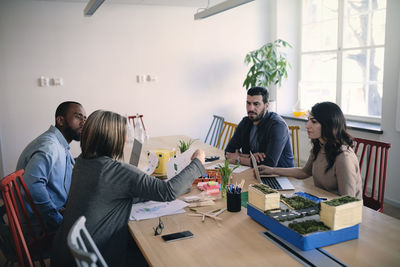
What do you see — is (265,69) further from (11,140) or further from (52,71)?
(11,140)

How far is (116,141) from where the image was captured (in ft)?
5.65

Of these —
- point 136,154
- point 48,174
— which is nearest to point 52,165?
point 48,174

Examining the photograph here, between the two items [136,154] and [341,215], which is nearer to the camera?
[341,215]

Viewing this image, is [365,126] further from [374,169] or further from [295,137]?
[374,169]

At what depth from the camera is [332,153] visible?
2184mm

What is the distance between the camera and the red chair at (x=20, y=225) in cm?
174

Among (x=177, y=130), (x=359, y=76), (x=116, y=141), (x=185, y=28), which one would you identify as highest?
(x=185, y=28)

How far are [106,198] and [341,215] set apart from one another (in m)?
1.01

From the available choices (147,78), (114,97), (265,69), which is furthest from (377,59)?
(114,97)

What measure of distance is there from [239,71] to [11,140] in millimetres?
3336

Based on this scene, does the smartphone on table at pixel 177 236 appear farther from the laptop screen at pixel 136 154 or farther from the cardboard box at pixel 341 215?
the laptop screen at pixel 136 154

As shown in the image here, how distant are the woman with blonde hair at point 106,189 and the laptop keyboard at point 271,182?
720 millimetres

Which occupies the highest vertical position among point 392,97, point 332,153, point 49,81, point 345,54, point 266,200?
point 345,54

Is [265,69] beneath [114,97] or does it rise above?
above
